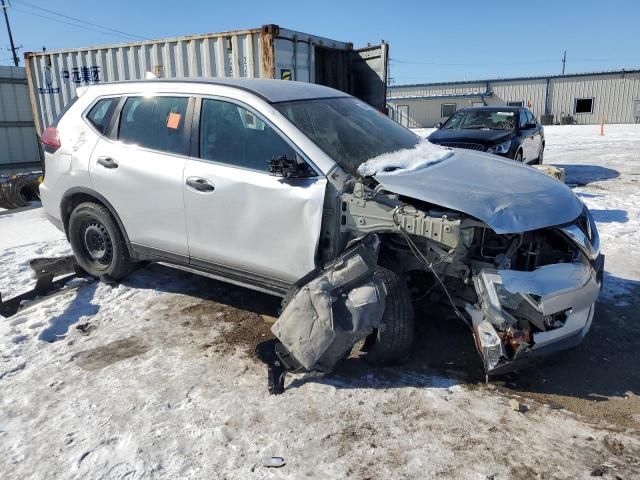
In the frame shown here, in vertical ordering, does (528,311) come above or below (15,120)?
below

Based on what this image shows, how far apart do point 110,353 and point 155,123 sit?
1862mm

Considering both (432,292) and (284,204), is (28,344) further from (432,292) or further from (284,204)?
(432,292)

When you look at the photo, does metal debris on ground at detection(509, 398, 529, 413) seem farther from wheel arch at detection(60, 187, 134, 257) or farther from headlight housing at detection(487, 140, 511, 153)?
headlight housing at detection(487, 140, 511, 153)

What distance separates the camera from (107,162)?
14.1ft

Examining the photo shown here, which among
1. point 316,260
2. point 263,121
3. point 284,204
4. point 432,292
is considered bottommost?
point 432,292


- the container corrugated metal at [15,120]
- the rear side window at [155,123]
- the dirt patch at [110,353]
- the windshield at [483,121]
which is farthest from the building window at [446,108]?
the dirt patch at [110,353]

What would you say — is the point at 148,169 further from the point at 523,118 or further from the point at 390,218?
the point at 523,118

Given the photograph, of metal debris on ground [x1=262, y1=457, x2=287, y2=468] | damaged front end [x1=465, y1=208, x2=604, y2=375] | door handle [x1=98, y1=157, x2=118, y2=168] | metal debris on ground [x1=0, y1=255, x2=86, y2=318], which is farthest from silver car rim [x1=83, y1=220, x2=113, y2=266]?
damaged front end [x1=465, y1=208, x2=604, y2=375]

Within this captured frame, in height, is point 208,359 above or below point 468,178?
below

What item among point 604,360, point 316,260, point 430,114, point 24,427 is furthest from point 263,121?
point 430,114

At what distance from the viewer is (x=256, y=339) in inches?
154

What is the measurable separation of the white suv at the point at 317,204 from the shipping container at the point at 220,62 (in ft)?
12.9

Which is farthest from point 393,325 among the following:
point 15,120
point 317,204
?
point 15,120

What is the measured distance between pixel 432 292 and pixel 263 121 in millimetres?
1748
